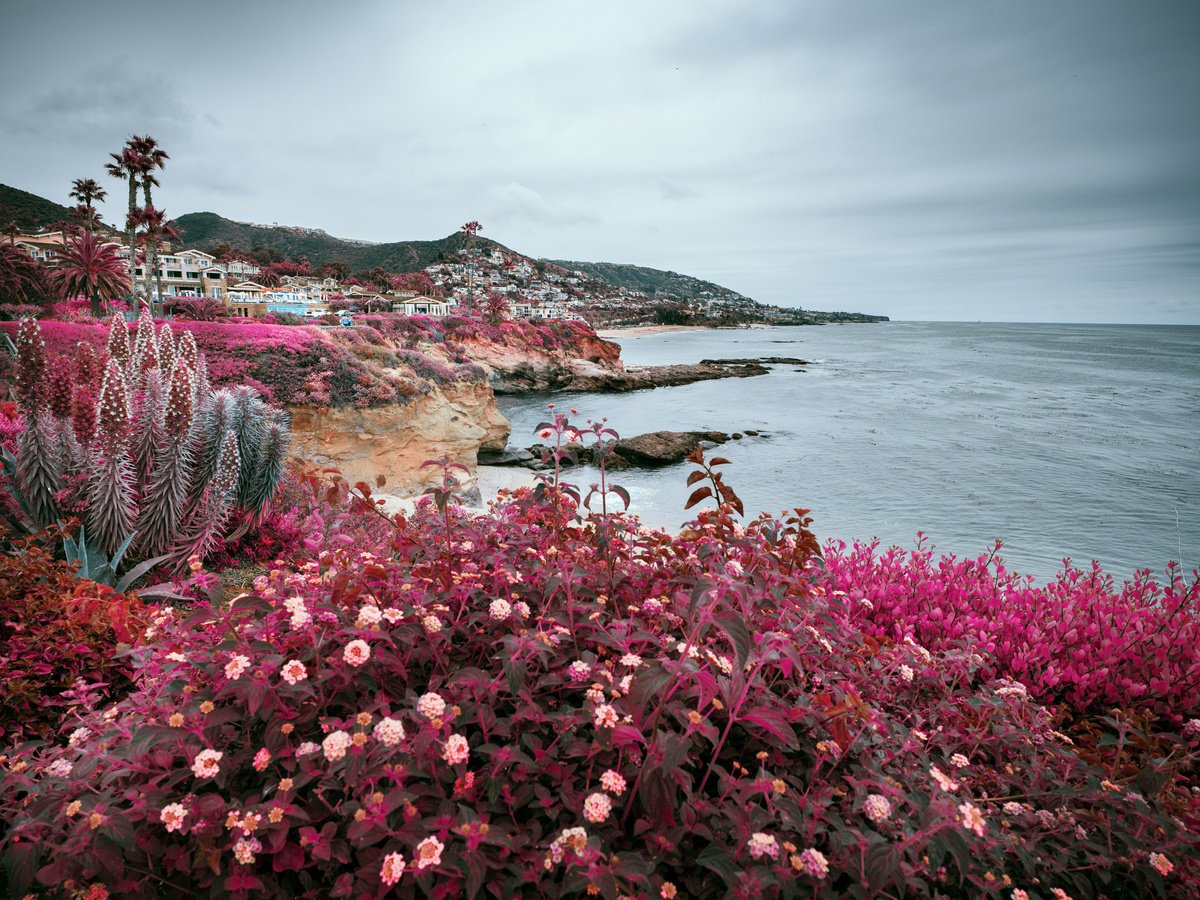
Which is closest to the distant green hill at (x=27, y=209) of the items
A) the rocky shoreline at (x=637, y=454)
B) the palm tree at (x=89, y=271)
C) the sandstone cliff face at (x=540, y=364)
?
the palm tree at (x=89, y=271)

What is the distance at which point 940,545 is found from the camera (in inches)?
531

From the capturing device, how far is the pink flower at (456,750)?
5.03 feet

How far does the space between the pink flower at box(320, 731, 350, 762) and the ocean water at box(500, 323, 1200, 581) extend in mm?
12893

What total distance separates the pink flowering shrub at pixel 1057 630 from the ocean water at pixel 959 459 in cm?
910

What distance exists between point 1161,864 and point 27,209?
291 ft

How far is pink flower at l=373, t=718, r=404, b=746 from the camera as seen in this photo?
1493 mm

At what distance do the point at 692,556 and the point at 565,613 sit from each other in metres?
0.76

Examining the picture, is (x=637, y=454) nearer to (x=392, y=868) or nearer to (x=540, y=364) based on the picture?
(x=392, y=868)

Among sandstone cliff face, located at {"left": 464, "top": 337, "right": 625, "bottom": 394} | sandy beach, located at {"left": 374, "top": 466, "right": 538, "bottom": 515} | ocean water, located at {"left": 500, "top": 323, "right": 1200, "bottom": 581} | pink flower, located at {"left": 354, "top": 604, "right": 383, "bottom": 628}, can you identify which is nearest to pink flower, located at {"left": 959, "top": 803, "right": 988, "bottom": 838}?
pink flower, located at {"left": 354, "top": 604, "right": 383, "bottom": 628}

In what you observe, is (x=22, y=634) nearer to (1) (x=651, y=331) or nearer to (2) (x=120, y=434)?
(2) (x=120, y=434)

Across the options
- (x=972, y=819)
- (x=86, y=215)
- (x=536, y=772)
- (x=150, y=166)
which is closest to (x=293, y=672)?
(x=536, y=772)

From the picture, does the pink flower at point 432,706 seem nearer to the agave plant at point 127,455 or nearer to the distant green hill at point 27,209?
the agave plant at point 127,455

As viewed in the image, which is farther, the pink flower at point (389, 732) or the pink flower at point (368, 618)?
the pink flower at point (368, 618)

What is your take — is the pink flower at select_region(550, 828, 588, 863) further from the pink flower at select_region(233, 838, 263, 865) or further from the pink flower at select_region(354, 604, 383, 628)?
the pink flower at select_region(354, 604, 383, 628)
